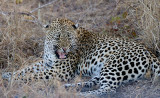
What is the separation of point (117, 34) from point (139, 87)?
280 cm

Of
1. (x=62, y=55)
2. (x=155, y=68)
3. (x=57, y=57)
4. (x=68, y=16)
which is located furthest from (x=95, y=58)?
(x=68, y=16)

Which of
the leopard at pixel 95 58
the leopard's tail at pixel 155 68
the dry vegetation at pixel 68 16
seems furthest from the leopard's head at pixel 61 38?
the leopard's tail at pixel 155 68

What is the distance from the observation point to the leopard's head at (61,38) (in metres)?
6.72

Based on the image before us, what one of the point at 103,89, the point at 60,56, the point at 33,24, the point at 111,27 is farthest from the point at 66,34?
the point at 33,24

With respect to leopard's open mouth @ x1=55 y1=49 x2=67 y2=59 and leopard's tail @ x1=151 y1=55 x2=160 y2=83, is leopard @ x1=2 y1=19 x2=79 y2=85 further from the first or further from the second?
leopard's tail @ x1=151 y1=55 x2=160 y2=83

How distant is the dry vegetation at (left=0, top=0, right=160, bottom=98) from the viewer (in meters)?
5.94

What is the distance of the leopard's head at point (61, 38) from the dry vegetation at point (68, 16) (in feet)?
2.43

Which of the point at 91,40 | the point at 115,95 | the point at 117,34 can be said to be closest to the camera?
the point at 115,95

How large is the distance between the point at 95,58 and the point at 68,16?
4196 millimetres

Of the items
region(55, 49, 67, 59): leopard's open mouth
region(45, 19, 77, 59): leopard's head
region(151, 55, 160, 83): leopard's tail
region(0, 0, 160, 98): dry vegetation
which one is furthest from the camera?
region(55, 49, 67, 59): leopard's open mouth

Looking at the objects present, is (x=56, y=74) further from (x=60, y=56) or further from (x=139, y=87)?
(x=139, y=87)

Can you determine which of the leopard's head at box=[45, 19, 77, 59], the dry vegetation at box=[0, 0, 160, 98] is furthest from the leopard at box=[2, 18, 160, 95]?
the dry vegetation at box=[0, 0, 160, 98]

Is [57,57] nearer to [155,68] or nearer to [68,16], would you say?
[155,68]

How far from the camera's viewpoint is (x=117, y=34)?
8.77 m
